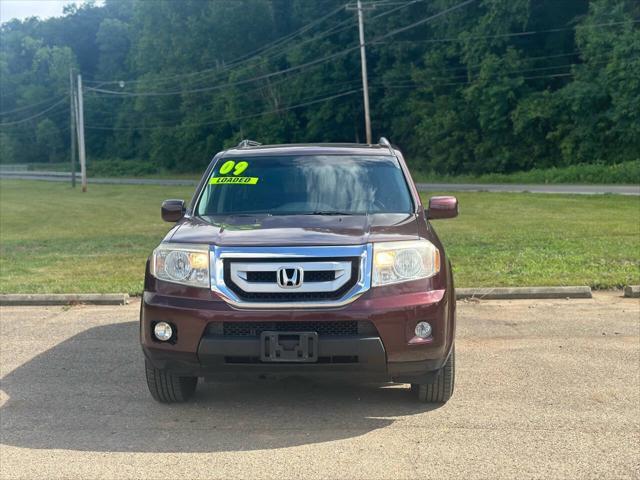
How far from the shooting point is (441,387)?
5.27 meters

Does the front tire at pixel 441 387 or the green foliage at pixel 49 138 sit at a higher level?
the green foliage at pixel 49 138

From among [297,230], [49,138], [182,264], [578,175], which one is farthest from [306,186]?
[49,138]

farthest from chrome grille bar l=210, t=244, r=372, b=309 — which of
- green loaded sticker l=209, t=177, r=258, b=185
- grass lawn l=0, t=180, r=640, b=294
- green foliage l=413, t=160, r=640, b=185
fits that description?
green foliage l=413, t=160, r=640, b=185

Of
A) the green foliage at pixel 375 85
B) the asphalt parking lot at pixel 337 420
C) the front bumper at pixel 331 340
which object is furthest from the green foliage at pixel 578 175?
the front bumper at pixel 331 340

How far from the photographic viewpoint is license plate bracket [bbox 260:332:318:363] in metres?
4.69

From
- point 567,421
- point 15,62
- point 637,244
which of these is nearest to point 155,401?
point 567,421

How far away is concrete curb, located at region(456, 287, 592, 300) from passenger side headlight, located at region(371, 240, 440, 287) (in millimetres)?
4324

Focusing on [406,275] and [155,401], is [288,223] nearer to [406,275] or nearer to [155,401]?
[406,275]

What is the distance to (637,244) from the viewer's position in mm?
13133

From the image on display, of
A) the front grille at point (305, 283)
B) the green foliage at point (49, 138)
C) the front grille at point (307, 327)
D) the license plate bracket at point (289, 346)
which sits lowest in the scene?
the license plate bracket at point (289, 346)

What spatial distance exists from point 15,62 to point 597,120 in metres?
104

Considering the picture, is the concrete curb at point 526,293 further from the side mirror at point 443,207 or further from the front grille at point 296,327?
the front grille at point 296,327

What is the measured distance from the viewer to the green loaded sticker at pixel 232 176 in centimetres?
625

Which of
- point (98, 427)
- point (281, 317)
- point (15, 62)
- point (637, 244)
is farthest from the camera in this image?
point (15, 62)
